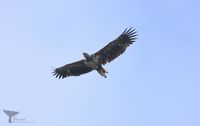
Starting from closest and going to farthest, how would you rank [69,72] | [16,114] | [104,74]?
[104,74] < [69,72] < [16,114]

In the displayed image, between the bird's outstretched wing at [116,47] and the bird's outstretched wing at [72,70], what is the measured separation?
146 centimetres

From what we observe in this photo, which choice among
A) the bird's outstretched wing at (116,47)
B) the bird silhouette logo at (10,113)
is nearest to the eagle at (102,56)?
the bird's outstretched wing at (116,47)

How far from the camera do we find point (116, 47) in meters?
58.6

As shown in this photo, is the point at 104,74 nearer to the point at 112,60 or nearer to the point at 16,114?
the point at 112,60

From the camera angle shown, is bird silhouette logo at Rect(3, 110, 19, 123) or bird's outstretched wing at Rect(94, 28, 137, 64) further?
bird silhouette logo at Rect(3, 110, 19, 123)

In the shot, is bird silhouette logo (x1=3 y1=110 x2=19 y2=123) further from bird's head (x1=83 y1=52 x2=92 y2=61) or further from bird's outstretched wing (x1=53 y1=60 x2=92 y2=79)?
bird's head (x1=83 y1=52 x2=92 y2=61)

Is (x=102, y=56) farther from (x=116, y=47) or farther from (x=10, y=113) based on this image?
(x=10, y=113)

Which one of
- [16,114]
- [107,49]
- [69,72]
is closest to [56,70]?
[69,72]

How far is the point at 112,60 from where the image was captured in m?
58.2

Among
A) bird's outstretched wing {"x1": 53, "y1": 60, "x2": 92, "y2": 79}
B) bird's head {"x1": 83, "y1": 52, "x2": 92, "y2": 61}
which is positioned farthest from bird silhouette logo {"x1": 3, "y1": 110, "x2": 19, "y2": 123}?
bird's head {"x1": 83, "y1": 52, "x2": 92, "y2": 61}

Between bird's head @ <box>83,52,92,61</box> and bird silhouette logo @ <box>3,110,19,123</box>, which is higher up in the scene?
bird silhouette logo @ <box>3,110,19,123</box>

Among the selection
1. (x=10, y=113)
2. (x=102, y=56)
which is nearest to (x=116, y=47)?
(x=102, y=56)

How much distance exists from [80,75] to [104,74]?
394cm

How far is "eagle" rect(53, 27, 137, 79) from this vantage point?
2271 inches
